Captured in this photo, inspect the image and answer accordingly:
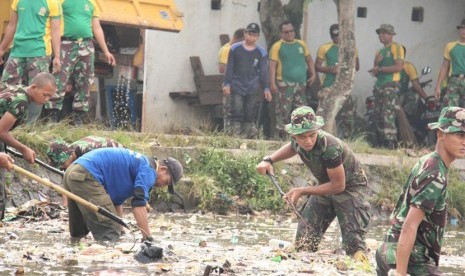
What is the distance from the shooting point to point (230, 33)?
2153 cm

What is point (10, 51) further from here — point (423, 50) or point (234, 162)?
point (423, 50)

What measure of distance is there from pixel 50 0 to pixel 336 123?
711 centimetres

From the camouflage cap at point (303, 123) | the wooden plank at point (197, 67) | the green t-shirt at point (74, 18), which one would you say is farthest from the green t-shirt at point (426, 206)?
the wooden plank at point (197, 67)

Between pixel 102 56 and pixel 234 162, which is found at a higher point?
pixel 102 56

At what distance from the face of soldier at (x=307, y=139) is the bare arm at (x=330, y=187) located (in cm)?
36

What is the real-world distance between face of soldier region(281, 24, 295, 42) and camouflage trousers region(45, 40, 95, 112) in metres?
4.45

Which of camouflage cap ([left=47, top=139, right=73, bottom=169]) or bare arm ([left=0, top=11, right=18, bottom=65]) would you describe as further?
bare arm ([left=0, top=11, right=18, bottom=65])

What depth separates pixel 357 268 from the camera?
473 inches

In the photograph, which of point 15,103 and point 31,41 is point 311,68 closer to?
point 31,41

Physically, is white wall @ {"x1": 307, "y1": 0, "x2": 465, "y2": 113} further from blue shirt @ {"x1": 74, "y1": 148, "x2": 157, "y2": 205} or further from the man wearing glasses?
blue shirt @ {"x1": 74, "y1": 148, "x2": 157, "y2": 205}

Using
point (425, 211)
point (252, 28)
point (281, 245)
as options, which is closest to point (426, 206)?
point (425, 211)

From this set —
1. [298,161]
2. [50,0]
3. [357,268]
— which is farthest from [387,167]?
[357,268]

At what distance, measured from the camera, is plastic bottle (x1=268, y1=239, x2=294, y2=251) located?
13.1m

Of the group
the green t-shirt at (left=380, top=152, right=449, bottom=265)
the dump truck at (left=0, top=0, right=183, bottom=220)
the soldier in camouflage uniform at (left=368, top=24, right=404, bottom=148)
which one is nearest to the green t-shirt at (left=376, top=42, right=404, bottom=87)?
the soldier in camouflage uniform at (left=368, top=24, right=404, bottom=148)
